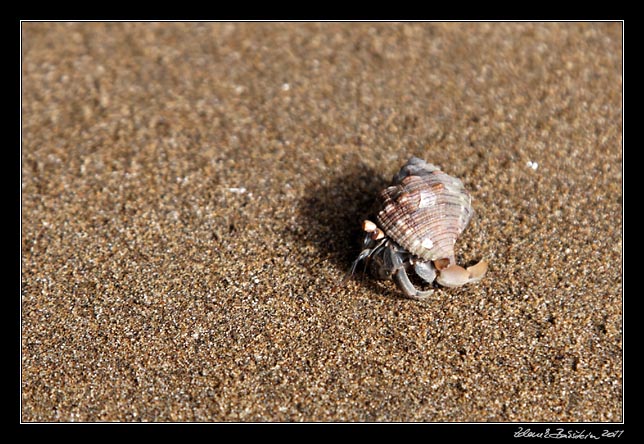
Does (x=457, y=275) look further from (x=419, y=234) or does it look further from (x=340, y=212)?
(x=340, y=212)

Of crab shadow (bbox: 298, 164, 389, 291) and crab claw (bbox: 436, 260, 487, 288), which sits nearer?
crab claw (bbox: 436, 260, 487, 288)

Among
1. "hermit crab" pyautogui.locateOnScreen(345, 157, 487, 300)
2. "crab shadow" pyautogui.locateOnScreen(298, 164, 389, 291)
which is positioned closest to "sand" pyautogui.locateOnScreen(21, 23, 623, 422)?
"crab shadow" pyautogui.locateOnScreen(298, 164, 389, 291)

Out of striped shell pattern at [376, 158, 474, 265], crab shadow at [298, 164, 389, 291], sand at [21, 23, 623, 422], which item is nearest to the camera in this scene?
sand at [21, 23, 623, 422]

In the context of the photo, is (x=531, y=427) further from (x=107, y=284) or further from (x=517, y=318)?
(x=107, y=284)

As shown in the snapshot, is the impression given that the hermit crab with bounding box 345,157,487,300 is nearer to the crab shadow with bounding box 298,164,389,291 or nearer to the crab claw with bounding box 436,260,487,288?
the crab claw with bounding box 436,260,487,288

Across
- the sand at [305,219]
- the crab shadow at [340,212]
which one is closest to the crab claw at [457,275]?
the sand at [305,219]

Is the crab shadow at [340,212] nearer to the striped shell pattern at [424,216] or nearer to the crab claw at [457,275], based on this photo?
the striped shell pattern at [424,216]
